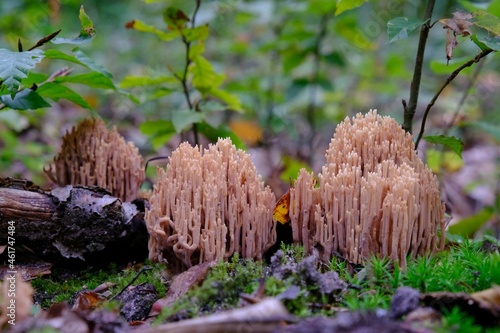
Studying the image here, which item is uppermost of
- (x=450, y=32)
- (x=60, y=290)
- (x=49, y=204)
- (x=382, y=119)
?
(x=450, y=32)

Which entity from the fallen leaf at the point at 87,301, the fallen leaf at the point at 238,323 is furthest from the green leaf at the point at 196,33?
the fallen leaf at the point at 238,323

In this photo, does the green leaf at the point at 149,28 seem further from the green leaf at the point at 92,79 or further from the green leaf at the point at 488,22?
the green leaf at the point at 488,22

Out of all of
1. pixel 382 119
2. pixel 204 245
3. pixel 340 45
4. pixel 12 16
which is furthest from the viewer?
pixel 12 16

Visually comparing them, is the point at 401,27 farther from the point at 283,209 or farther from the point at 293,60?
the point at 293,60

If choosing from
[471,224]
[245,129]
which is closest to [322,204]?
[471,224]

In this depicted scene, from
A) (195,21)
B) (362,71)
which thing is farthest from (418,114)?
(195,21)

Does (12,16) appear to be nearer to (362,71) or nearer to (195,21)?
(195,21)

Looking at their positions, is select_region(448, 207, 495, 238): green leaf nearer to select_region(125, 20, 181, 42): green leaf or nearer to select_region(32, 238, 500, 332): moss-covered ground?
select_region(32, 238, 500, 332): moss-covered ground
